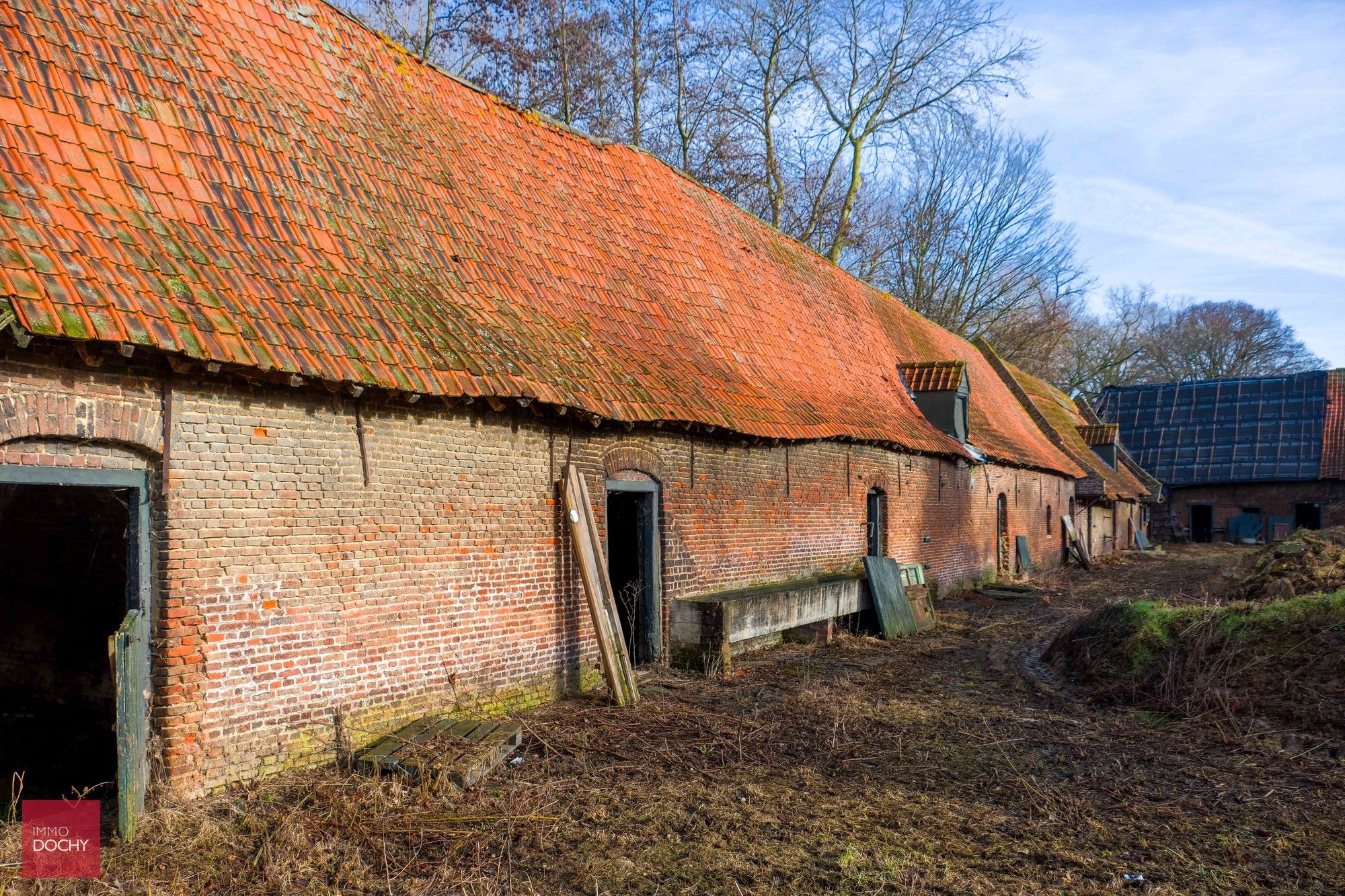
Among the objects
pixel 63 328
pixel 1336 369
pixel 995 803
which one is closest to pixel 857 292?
pixel 995 803

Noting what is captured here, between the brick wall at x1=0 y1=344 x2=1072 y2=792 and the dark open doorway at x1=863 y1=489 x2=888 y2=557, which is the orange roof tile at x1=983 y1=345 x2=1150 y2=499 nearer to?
the dark open doorway at x1=863 y1=489 x2=888 y2=557

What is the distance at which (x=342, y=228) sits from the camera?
8133mm

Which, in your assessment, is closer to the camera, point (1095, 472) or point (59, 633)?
point (59, 633)

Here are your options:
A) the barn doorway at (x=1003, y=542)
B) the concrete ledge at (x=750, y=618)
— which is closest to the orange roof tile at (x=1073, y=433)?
the barn doorway at (x=1003, y=542)

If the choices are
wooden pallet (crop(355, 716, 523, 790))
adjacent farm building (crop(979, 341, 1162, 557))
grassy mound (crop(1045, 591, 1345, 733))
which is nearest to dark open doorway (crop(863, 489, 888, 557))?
grassy mound (crop(1045, 591, 1345, 733))

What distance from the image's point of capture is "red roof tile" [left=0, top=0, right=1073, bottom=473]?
6.20m

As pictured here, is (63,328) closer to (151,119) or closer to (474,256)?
(151,119)

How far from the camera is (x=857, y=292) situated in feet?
65.2

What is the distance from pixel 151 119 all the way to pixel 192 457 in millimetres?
2777

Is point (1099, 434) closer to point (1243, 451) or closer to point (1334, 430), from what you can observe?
point (1243, 451)

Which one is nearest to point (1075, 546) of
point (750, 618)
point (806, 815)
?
point (750, 618)

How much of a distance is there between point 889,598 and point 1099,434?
22.2m

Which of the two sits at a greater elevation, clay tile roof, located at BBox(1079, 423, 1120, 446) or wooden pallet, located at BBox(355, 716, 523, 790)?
clay tile roof, located at BBox(1079, 423, 1120, 446)

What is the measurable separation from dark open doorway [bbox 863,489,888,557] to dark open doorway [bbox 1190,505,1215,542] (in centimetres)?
2811
